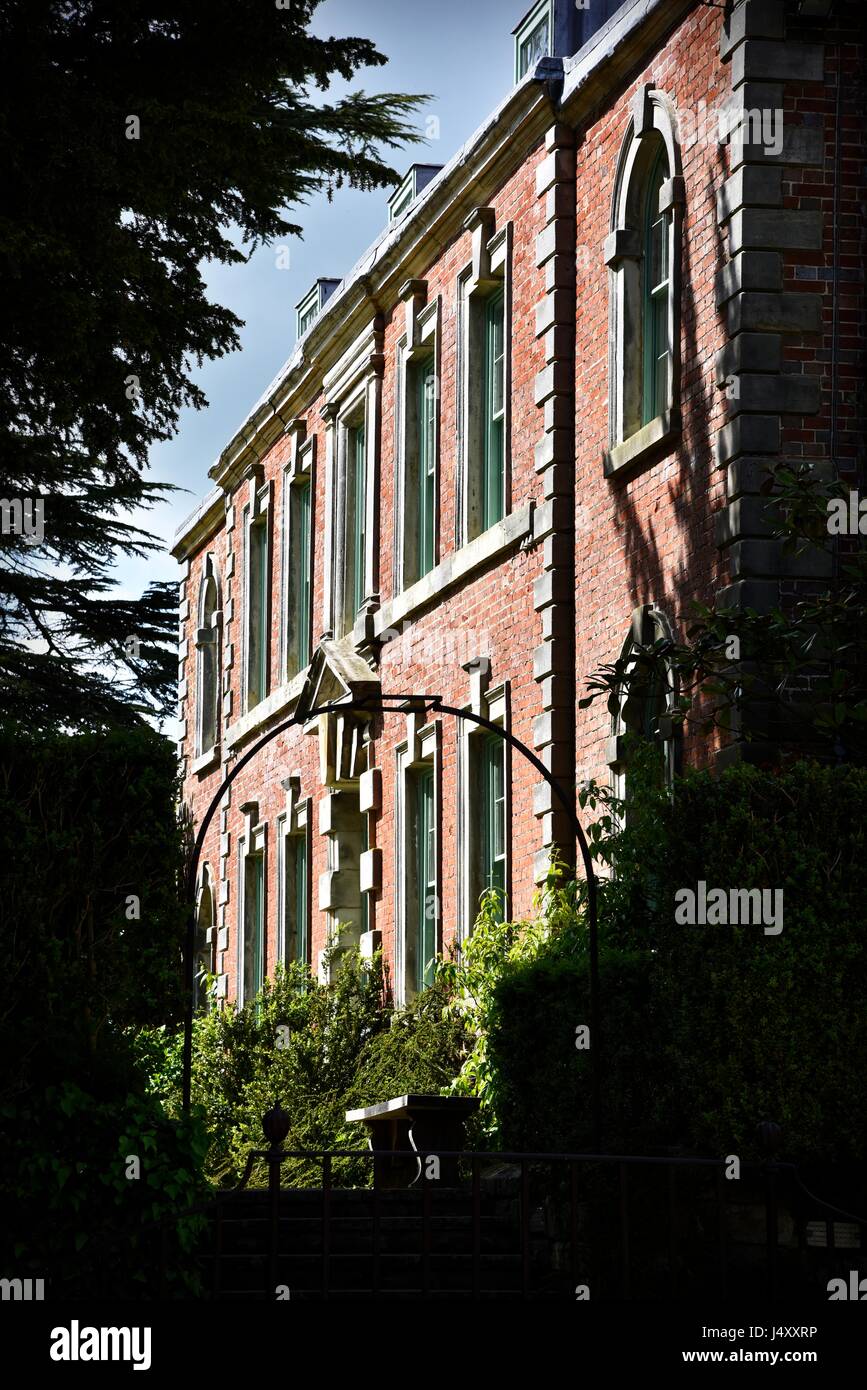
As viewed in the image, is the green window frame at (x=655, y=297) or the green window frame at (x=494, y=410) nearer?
the green window frame at (x=655, y=297)

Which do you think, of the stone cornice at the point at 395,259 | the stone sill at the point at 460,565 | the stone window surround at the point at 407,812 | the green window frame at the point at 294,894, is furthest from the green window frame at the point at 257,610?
the stone window surround at the point at 407,812

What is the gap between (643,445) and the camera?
1591 centimetres

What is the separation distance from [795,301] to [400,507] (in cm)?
793

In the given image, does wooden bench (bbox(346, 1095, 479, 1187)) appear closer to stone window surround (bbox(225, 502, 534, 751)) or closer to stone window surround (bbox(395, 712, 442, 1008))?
stone window surround (bbox(395, 712, 442, 1008))

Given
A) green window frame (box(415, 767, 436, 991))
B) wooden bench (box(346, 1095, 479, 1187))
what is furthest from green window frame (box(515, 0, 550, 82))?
wooden bench (box(346, 1095, 479, 1187))

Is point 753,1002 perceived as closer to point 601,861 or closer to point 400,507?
point 601,861

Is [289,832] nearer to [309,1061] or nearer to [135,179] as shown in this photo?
[309,1061]

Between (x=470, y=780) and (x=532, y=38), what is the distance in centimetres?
674

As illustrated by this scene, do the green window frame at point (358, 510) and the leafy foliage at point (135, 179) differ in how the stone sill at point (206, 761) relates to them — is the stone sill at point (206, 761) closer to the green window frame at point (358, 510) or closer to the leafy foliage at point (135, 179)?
the green window frame at point (358, 510)

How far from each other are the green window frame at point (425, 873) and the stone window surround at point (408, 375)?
2080mm

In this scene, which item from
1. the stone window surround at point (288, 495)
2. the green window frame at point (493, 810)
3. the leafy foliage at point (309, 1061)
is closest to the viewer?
the leafy foliage at point (309, 1061)

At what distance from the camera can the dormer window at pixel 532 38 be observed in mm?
19328

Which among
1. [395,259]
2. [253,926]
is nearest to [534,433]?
[395,259]

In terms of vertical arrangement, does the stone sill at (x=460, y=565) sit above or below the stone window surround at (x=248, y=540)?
below
